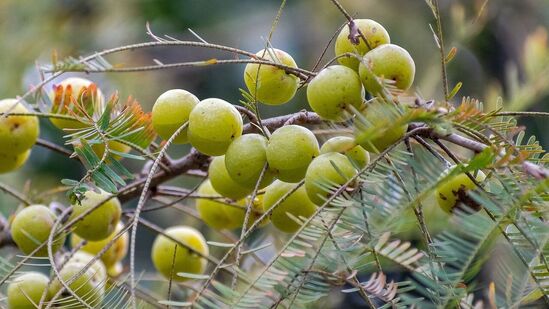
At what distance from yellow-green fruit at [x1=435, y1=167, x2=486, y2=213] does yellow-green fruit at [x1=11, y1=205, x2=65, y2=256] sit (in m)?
0.43

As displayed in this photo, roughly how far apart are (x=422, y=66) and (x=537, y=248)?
7.01ft

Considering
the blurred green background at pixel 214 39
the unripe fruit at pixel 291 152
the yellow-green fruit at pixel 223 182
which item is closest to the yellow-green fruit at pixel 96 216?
the yellow-green fruit at pixel 223 182

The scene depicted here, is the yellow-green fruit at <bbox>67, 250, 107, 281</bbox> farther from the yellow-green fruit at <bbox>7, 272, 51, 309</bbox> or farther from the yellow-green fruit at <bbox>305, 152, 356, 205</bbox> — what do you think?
the yellow-green fruit at <bbox>305, 152, 356, 205</bbox>

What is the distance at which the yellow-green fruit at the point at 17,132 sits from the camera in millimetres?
863

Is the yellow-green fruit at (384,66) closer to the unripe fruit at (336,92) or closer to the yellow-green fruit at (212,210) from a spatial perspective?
the unripe fruit at (336,92)

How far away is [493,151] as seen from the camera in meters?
0.53

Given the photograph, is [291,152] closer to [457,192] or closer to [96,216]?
[457,192]

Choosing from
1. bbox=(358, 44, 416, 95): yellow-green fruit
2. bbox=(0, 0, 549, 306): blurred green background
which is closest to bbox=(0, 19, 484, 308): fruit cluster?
bbox=(358, 44, 416, 95): yellow-green fruit

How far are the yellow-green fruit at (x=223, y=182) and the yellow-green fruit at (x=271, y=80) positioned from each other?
87mm

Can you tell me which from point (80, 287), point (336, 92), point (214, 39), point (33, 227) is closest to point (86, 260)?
point (33, 227)

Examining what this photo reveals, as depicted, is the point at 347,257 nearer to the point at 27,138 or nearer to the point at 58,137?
the point at 27,138

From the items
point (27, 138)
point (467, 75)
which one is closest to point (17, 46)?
point (27, 138)

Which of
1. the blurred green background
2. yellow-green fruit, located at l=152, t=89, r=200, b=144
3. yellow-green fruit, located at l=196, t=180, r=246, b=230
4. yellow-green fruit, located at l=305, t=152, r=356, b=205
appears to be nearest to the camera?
yellow-green fruit, located at l=305, t=152, r=356, b=205

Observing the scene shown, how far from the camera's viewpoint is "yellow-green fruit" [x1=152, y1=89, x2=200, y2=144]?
0.70 m
